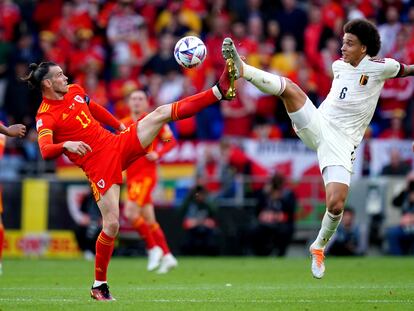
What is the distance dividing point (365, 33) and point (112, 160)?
10.9 ft

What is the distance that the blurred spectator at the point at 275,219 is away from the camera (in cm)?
2084

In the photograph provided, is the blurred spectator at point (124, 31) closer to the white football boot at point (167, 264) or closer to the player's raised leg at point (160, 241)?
the player's raised leg at point (160, 241)

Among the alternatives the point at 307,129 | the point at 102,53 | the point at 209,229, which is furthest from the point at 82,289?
the point at 102,53

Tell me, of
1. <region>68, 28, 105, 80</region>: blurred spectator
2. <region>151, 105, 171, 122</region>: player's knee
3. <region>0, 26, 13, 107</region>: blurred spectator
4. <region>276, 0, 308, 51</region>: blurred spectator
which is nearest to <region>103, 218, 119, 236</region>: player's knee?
<region>151, 105, 171, 122</region>: player's knee

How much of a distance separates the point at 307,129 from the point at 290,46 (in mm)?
11536

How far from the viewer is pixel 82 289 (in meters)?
13.1

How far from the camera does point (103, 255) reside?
11438 millimetres

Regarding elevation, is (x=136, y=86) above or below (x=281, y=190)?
above

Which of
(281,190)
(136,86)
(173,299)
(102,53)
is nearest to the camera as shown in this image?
(173,299)

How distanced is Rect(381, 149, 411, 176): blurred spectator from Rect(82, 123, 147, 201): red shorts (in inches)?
407

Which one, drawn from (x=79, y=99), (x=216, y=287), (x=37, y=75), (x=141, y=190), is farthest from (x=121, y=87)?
(x=37, y=75)

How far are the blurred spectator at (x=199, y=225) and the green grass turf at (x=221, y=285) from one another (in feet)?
4.41

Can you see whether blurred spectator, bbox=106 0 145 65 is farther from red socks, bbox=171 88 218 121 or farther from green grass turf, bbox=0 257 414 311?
red socks, bbox=171 88 218 121

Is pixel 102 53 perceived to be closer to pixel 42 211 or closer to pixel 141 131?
pixel 42 211
